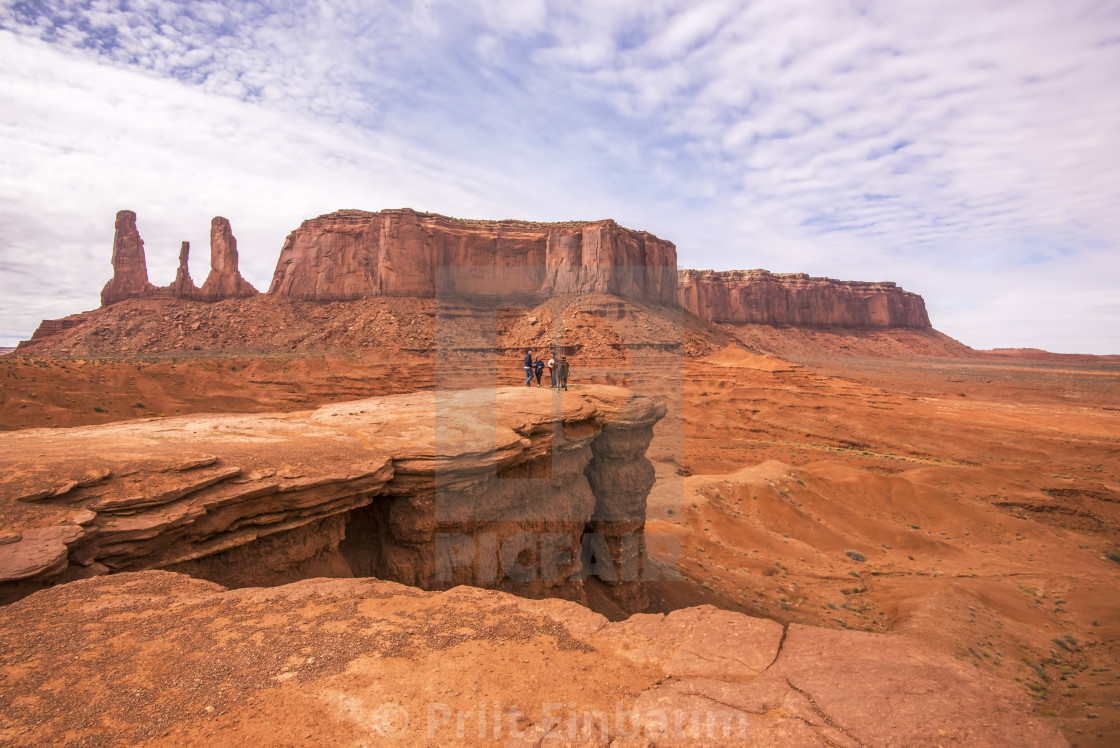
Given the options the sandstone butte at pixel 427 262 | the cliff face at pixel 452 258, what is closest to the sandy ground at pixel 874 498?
the cliff face at pixel 452 258

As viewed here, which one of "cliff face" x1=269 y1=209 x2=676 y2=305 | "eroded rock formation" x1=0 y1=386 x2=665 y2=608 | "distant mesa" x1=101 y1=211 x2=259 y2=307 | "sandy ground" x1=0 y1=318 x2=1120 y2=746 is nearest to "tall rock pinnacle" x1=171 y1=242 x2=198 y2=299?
"distant mesa" x1=101 y1=211 x2=259 y2=307

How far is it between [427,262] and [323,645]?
59244 millimetres

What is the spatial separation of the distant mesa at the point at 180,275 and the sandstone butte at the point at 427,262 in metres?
0.11

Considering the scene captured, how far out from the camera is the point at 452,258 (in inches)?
2398

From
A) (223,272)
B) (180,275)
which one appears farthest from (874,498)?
(180,275)

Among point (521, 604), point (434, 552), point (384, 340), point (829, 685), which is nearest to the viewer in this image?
point (829, 685)

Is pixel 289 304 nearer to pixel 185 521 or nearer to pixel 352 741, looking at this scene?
pixel 185 521

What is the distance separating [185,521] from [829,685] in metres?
6.50

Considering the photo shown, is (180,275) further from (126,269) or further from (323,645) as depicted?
(323,645)

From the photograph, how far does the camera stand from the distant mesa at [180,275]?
55.7m

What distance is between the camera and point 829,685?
140 inches

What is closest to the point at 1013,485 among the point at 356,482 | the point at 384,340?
the point at 356,482

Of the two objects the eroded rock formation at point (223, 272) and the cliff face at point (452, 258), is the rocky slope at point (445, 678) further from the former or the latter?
the eroded rock formation at point (223, 272)

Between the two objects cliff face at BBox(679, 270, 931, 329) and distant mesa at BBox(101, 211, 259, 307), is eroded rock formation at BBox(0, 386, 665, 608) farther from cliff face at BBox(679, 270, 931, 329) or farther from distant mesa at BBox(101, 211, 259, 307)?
cliff face at BBox(679, 270, 931, 329)
